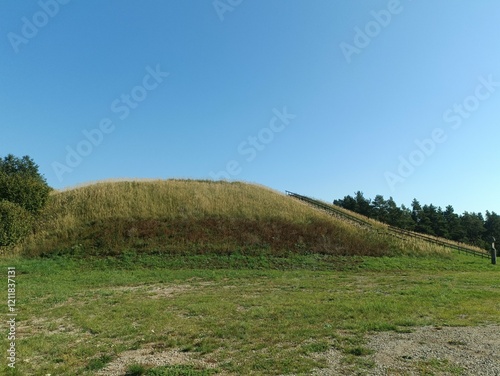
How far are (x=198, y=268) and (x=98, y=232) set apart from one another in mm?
10955

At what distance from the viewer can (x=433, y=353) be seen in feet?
23.6

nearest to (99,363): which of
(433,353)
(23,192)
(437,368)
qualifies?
(437,368)

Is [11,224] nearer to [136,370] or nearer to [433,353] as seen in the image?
[136,370]

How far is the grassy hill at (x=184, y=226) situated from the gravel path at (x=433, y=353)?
1956 cm

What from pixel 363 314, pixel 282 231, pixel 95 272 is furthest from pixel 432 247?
pixel 95 272

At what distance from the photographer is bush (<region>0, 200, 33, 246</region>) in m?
25.6

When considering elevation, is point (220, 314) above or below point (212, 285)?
above

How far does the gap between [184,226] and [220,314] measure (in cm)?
2103

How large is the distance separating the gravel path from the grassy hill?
19562 millimetres

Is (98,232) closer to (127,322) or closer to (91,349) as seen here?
(127,322)

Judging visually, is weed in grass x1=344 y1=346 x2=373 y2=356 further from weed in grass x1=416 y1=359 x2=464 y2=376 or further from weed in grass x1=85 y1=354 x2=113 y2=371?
weed in grass x1=85 y1=354 x2=113 y2=371

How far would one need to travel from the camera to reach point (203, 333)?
894cm

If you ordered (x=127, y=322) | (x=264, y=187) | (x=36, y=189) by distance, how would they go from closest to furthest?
(x=127, y=322)
(x=36, y=189)
(x=264, y=187)

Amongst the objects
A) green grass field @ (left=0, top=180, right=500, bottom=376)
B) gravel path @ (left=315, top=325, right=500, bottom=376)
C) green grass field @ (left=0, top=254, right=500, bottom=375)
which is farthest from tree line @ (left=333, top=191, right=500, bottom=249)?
gravel path @ (left=315, top=325, right=500, bottom=376)
